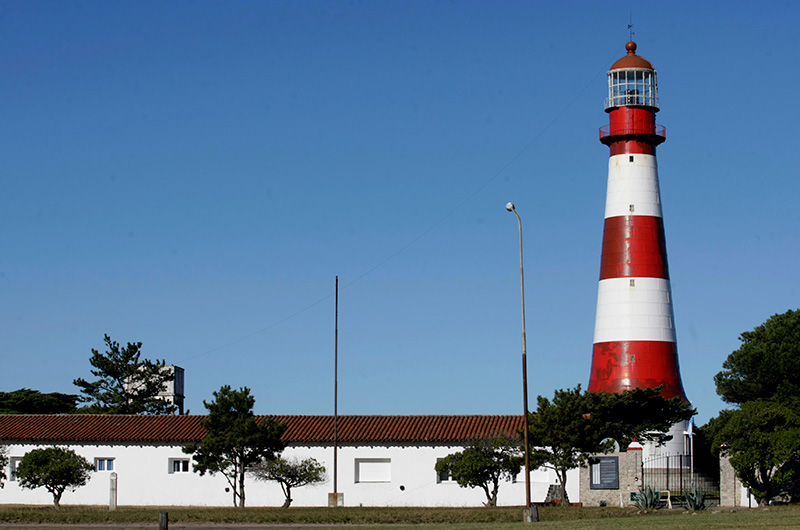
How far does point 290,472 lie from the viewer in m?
50.8

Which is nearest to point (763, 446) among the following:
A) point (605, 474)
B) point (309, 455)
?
point (605, 474)

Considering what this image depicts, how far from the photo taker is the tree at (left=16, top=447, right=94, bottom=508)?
50.0m

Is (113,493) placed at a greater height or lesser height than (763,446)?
lesser

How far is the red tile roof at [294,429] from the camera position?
2051 inches

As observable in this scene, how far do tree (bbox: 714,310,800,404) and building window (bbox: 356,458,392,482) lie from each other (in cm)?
1532

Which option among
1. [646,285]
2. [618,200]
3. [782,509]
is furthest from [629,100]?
[782,509]

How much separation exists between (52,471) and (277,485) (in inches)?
377

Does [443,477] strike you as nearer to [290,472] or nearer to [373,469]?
[373,469]

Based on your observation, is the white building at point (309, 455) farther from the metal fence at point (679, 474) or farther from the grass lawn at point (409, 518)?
the grass lawn at point (409, 518)

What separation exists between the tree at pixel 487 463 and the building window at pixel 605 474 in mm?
3784

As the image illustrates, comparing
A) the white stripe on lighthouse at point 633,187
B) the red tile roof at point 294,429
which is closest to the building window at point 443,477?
the red tile roof at point 294,429

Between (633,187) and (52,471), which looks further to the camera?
(633,187)

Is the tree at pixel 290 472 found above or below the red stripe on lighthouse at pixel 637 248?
below

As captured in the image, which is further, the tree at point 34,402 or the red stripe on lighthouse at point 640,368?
the tree at point 34,402
